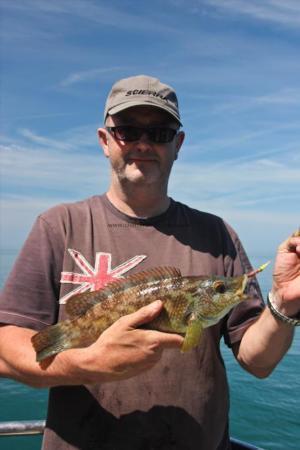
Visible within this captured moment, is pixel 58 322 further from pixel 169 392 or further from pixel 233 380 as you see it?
pixel 233 380

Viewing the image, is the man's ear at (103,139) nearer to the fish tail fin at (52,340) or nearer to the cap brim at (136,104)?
the cap brim at (136,104)

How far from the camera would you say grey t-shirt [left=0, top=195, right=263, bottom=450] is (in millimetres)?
4000

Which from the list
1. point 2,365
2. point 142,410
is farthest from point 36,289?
point 142,410

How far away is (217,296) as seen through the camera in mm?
4082

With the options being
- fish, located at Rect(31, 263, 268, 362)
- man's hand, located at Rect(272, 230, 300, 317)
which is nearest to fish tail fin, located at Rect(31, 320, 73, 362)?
fish, located at Rect(31, 263, 268, 362)

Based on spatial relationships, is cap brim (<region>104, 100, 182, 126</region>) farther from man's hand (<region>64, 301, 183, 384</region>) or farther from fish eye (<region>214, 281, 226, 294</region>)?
man's hand (<region>64, 301, 183, 384</region>)

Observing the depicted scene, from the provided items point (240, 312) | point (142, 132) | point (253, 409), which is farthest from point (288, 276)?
point (253, 409)

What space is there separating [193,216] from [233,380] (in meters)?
17.8

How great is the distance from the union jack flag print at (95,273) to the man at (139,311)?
1cm

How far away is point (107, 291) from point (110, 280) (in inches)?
10.8

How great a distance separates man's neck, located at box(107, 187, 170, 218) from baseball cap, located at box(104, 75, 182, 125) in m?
0.87

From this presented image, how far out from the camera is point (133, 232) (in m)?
4.54

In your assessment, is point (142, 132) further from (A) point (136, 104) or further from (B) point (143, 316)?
(B) point (143, 316)

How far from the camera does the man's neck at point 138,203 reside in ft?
15.3
